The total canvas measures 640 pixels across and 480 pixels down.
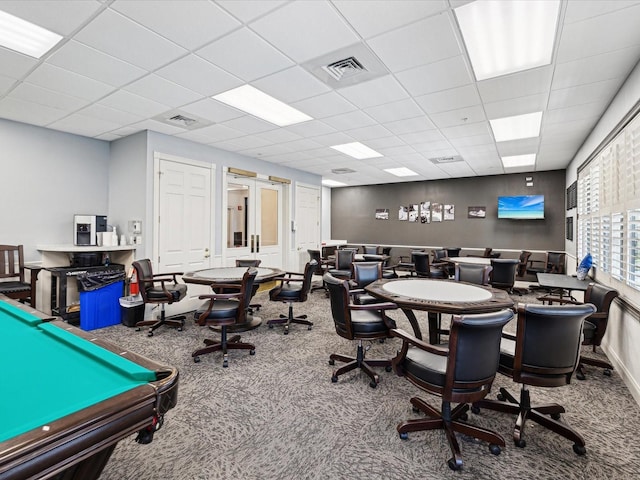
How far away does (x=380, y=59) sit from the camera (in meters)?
2.88

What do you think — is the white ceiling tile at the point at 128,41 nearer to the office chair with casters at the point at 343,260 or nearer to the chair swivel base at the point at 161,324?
the chair swivel base at the point at 161,324

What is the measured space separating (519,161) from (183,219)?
23.2 feet

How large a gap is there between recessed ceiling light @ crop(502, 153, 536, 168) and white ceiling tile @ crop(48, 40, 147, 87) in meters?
6.81

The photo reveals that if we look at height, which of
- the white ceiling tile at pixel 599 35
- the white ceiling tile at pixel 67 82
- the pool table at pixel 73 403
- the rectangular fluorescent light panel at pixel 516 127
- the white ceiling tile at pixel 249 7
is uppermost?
the rectangular fluorescent light panel at pixel 516 127

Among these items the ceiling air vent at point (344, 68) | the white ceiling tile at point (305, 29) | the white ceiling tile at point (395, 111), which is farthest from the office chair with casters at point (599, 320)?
the white ceiling tile at point (305, 29)

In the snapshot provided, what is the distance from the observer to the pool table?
816mm

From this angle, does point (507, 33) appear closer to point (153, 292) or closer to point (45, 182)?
point (153, 292)

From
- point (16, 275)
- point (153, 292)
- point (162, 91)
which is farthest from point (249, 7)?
point (16, 275)

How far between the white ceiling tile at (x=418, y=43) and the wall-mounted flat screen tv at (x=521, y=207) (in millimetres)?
6869

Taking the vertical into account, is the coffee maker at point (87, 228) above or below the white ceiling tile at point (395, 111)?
below

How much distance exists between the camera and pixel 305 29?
96.7 inches

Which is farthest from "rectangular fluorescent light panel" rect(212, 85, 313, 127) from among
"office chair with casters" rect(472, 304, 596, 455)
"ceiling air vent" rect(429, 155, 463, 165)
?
"ceiling air vent" rect(429, 155, 463, 165)

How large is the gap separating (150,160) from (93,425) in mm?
4836

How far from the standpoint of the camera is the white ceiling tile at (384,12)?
2176mm
